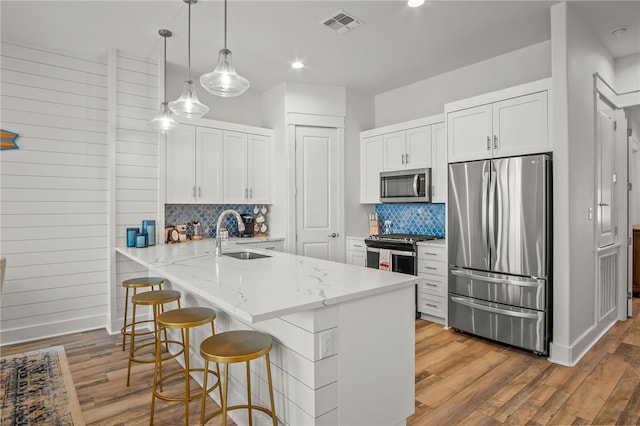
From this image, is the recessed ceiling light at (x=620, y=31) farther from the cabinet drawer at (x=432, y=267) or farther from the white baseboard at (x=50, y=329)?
the white baseboard at (x=50, y=329)

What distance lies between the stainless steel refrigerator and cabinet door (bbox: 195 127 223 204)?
8.79 feet

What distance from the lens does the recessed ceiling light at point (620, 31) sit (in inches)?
133

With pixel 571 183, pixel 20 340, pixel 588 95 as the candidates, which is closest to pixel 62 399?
pixel 20 340

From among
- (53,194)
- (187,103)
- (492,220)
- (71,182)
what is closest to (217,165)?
(71,182)

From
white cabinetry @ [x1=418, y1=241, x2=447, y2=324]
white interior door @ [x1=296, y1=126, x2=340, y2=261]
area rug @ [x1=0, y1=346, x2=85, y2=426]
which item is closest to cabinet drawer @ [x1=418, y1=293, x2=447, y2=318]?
white cabinetry @ [x1=418, y1=241, x2=447, y2=324]

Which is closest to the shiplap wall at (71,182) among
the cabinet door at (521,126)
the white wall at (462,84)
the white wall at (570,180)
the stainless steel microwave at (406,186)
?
the stainless steel microwave at (406,186)

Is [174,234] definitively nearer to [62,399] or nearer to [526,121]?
[62,399]

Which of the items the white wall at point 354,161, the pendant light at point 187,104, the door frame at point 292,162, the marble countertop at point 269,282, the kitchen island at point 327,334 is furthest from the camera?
the white wall at point 354,161

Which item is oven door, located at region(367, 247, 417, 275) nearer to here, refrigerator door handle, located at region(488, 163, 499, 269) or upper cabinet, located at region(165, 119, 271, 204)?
refrigerator door handle, located at region(488, 163, 499, 269)

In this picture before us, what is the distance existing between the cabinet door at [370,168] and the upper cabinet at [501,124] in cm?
123

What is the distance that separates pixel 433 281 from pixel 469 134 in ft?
5.25

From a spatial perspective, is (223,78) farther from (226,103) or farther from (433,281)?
(433,281)

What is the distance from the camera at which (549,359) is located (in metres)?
3.10

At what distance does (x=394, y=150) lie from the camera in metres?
4.76
